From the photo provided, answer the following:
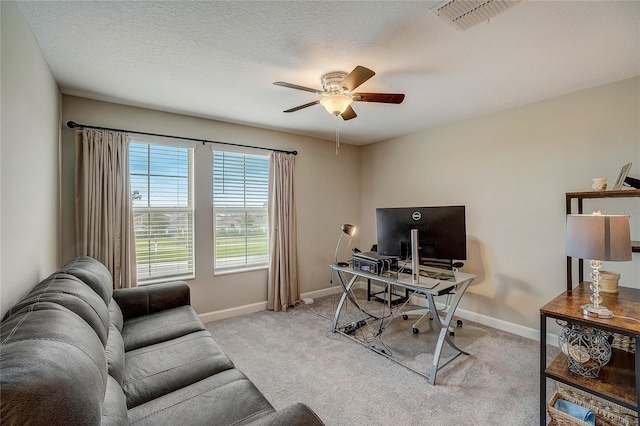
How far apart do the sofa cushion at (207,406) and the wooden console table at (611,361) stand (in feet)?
5.50

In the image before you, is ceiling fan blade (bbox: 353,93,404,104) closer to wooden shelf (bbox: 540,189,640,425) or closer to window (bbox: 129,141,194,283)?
wooden shelf (bbox: 540,189,640,425)

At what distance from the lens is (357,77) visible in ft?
6.37

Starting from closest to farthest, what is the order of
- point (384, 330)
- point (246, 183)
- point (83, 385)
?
1. point (83, 385)
2. point (384, 330)
3. point (246, 183)

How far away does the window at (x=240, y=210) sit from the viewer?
3582 millimetres

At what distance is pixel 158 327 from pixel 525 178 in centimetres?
375

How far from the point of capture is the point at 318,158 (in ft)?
14.5

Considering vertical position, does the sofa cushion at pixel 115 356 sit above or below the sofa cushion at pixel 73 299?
below

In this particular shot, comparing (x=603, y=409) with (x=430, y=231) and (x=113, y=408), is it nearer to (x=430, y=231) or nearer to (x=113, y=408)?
(x=430, y=231)

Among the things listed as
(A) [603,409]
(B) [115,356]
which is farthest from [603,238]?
(B) [115,356]

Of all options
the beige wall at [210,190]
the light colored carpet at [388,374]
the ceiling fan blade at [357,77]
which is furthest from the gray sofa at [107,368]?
the ceiling fan blade at [357,77]

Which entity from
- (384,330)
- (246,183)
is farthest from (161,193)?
(384,330)

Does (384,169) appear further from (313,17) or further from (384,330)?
(313,17)

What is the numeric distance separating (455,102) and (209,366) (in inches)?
124

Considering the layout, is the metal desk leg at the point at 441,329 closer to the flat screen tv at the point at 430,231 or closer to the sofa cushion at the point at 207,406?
the flat screen tv at the point at 430,231
